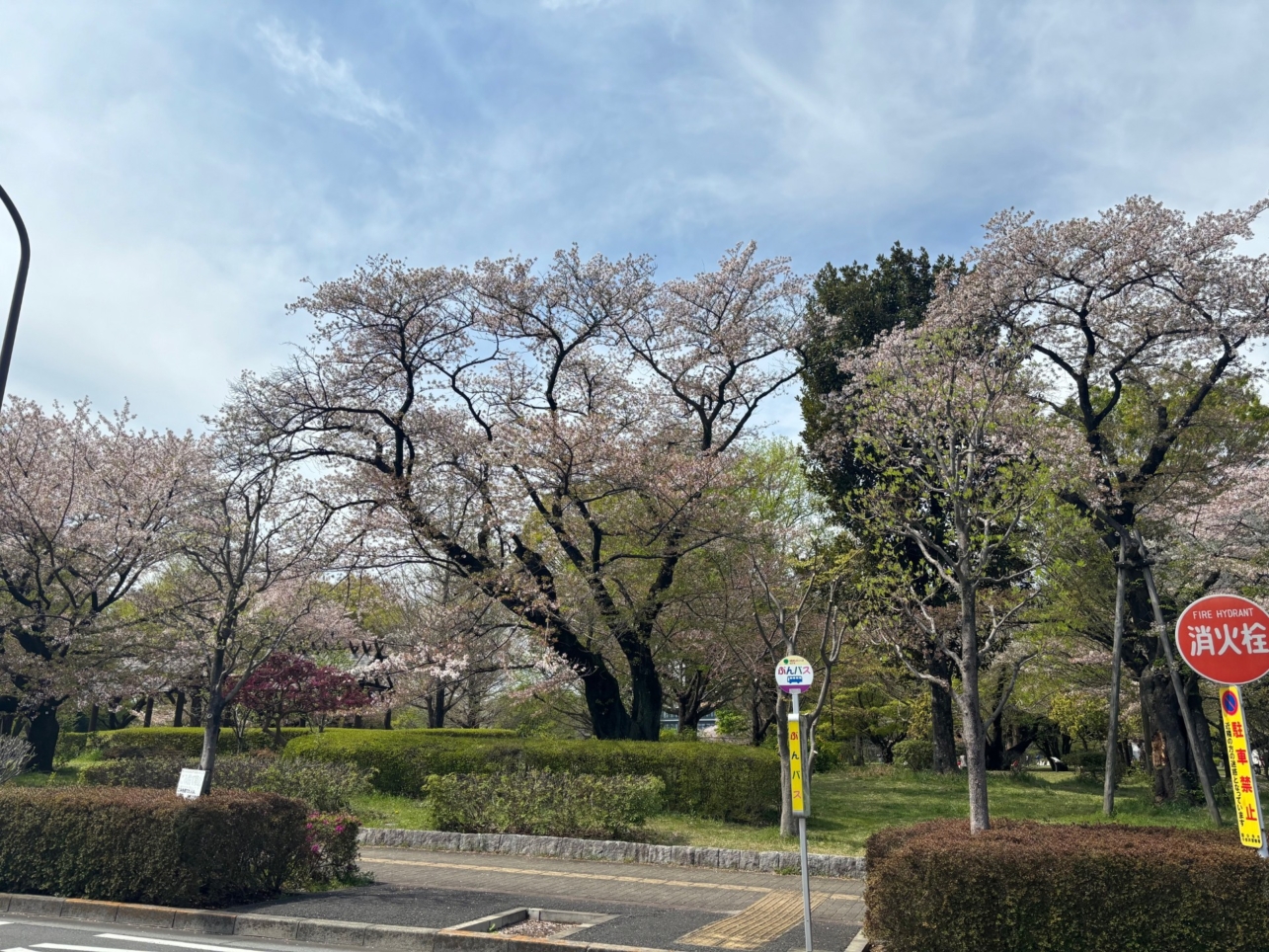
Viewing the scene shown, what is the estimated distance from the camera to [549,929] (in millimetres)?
7754

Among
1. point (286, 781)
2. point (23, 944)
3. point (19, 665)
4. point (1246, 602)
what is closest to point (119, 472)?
point (19, 665)

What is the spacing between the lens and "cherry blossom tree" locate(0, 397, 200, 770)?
1981 centimetres

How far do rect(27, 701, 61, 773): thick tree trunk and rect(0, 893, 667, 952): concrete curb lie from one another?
15174 millimetres

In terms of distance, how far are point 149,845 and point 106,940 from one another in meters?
1.18

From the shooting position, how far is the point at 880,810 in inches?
661

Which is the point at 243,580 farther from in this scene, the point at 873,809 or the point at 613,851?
the point at 873,809

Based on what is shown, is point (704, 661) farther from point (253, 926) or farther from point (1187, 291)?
point (253, 926)

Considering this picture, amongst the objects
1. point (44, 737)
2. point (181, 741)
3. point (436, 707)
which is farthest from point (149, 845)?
point (436, 707)

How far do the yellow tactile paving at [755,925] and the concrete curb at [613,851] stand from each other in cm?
125

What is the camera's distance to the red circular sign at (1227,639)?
19.9ft

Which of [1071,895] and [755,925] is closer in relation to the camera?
[1071,895]

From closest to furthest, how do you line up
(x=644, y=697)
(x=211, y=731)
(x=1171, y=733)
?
(x=211, y=731), (x=1171, y=733), (x=644, y=697)

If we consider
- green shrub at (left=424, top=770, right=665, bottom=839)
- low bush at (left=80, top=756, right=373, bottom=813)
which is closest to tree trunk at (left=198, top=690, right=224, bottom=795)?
low bush at (left=80, top=756, right=373, bottom=813)

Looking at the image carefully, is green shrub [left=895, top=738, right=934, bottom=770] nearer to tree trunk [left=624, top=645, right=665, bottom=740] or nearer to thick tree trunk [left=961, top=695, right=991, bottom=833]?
tree trunk [left=624, top=645, right=665, bottom=740]
